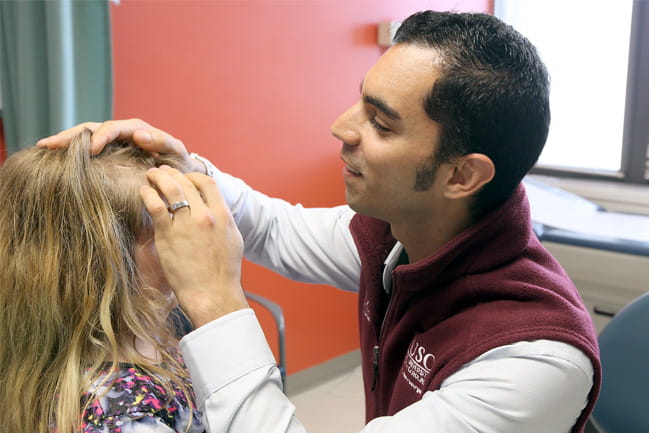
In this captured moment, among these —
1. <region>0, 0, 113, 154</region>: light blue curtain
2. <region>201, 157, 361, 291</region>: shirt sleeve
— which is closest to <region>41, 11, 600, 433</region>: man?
<region>201, 157, 361, 291</region>: shirt sleeve

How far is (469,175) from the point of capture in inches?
39.9

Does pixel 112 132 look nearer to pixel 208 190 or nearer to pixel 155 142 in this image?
pixel 155 142

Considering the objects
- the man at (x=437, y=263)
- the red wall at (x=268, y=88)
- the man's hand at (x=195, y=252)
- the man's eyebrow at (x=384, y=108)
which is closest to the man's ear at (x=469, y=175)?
the man at (x=437, y=263)

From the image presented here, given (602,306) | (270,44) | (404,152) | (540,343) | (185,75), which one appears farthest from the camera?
(270,44)

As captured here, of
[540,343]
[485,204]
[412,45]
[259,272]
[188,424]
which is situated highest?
[412,45]

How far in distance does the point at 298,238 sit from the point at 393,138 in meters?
0.45

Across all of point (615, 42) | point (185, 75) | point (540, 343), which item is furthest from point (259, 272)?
point (615, 42)

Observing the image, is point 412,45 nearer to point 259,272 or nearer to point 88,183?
point 88,183

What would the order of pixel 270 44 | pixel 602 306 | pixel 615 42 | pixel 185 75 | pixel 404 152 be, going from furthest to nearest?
pixel 615 42 < pixel 270 44 < pixel 185 75 < pixel 602 306 < pixel 404 152

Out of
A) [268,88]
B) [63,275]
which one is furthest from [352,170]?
[268,88]

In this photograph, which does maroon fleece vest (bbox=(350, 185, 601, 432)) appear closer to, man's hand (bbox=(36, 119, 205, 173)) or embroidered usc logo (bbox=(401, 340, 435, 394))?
embroidered usc logo (bbox=(401, 340, 435, 394))

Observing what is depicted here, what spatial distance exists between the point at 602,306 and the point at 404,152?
1.28 meters

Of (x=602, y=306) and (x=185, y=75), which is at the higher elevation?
(x=185, y=75)

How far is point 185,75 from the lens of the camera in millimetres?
2090
